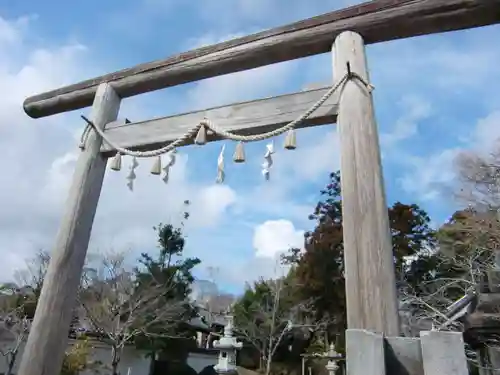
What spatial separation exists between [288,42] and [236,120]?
648mm

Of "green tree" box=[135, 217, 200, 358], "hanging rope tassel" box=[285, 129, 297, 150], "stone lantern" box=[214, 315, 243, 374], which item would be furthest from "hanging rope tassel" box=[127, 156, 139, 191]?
A: "green tree" box=[135, 217, 200, 358]

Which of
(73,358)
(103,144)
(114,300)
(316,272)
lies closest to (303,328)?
(316,272)

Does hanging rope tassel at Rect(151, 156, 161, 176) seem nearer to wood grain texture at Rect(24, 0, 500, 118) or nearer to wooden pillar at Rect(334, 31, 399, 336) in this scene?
wood grain texture at Rect(24, 0, 500, 118)

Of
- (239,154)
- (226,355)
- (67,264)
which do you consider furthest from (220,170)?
(226,355)

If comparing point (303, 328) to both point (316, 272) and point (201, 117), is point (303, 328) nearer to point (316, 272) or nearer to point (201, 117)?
point (316, 272)

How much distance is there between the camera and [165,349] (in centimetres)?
1367

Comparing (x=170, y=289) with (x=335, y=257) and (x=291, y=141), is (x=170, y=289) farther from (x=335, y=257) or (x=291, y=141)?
(x=291, y=141)

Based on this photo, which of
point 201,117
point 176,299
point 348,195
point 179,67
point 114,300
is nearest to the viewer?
point 348,195

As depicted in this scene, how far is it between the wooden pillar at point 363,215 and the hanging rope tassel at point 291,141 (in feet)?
0.94

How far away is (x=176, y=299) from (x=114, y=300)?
2202 mm

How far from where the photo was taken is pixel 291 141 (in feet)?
7.68

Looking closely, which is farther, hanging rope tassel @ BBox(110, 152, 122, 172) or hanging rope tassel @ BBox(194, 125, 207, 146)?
hanging rope tassel @ BBox(110, 152, 122, 172)

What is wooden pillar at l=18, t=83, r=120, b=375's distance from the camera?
96.0 inches

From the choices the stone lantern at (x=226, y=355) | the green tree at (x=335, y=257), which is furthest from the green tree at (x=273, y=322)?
the stone lantern at (x=226, y=355)
